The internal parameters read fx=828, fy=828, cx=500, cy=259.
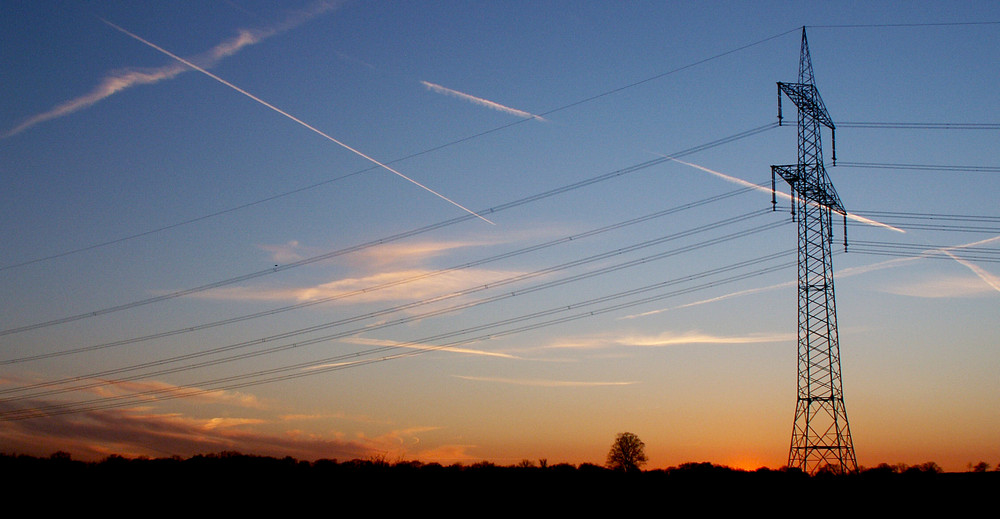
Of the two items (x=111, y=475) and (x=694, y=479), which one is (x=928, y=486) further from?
(x=111, y=475)

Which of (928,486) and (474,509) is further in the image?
(928,486)

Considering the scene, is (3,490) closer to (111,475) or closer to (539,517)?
(111,475)

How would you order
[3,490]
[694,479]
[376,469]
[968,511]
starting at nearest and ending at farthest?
[968,511]
[3,490]
[694,479]
[376,469]

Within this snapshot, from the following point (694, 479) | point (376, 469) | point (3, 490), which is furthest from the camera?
point (376, 469)

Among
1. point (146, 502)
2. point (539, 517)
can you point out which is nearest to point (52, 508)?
point (146, 502)

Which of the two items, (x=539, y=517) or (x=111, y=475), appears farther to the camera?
(x=111, y=475)

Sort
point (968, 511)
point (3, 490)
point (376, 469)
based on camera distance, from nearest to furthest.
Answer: point (968, 511), point (3, 490), point (376, 469)

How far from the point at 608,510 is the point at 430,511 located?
791cm

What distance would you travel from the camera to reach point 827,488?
39.4 metres

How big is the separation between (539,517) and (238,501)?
13.6 m

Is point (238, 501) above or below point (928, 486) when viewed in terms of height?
below

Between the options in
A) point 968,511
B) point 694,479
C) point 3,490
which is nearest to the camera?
point 968,511

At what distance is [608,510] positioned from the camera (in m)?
36.9

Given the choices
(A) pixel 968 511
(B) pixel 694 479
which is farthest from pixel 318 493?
(A) pixel 968 511
